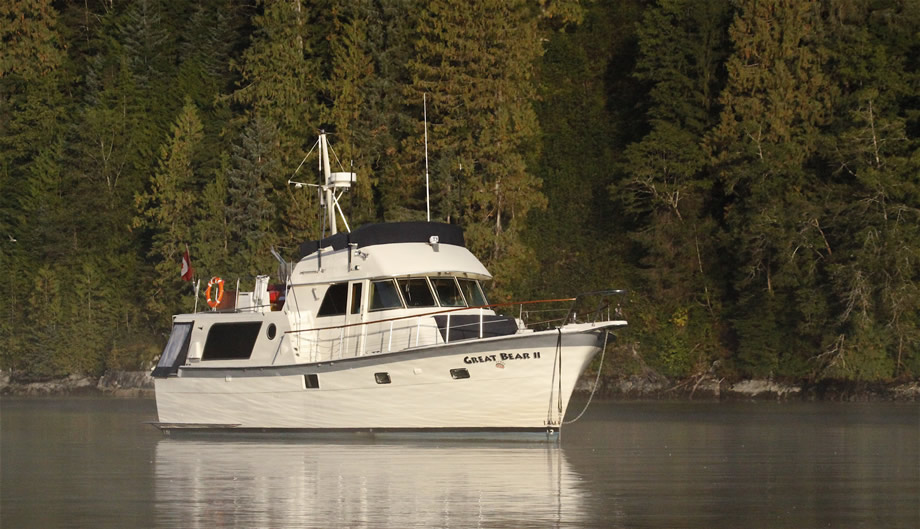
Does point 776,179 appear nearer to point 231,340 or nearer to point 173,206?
point 231,340

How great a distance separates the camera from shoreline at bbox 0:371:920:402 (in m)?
43.7

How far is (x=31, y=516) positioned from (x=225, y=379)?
41.2 ft

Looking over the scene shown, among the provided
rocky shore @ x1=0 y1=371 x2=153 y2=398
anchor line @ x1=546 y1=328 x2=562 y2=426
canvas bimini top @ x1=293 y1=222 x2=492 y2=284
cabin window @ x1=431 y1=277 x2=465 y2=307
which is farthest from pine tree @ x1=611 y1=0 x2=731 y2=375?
anchor line @ x1=546 y1=328 x2=562 y2=426

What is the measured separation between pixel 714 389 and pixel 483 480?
29456 millimetres

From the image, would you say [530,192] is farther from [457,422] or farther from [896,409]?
[457,422]

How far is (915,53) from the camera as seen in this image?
155 feet

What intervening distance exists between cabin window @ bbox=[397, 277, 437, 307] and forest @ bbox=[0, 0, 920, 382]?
1889 centimetres

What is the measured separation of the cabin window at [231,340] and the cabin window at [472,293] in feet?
14.4

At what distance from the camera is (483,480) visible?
1966cm

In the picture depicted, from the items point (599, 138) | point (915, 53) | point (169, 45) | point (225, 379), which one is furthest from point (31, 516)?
point (169, 45)

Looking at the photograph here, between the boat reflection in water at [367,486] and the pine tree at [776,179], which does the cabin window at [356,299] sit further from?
the pine tree at [776,179]

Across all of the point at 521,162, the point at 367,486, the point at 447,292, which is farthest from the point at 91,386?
the point at 367,486

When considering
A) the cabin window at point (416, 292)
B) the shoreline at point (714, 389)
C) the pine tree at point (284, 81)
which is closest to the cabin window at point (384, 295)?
the cabin window at point (416, 292)

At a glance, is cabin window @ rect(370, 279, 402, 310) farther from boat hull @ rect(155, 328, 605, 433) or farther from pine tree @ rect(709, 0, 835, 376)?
pine tree @ rect(709, 0, 835, 376)
